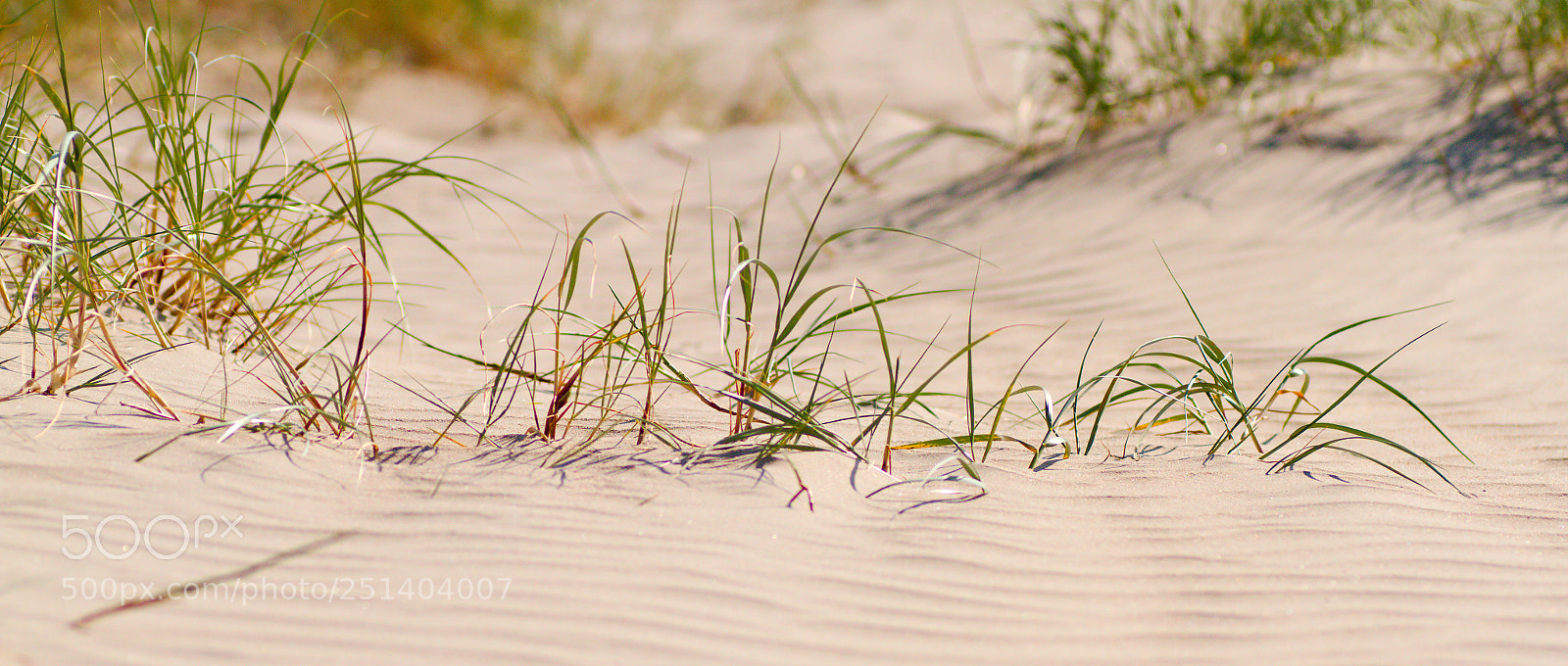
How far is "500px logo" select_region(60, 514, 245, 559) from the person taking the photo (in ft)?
4.54

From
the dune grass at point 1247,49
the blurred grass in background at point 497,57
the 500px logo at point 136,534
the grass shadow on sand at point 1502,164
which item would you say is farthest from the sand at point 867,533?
the blurred grass in background at point 497,57

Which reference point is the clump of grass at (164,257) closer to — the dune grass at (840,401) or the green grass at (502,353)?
the green grass at (502,353)

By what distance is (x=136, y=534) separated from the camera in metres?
1.44

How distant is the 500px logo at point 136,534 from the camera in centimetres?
138

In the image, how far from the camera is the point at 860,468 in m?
1.91

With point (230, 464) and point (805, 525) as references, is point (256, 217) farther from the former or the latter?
point (805, 525)

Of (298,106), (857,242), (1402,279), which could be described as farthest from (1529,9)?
(298,106)

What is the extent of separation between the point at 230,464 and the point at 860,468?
3.82 ft

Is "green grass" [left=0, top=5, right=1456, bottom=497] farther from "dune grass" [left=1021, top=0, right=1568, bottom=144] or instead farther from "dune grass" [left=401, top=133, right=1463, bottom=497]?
"dune grass" [left=1021, top=0, right=1568, bottom=144]

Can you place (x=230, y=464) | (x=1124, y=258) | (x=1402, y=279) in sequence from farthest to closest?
(x=1124, y=258) < (x=1402, y=279) < (x=230, y=464)

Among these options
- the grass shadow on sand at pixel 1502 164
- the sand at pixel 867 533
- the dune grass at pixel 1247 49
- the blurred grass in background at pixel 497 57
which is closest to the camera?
the sand at pixel 867 533

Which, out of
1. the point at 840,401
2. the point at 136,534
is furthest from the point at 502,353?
the point at 136,534

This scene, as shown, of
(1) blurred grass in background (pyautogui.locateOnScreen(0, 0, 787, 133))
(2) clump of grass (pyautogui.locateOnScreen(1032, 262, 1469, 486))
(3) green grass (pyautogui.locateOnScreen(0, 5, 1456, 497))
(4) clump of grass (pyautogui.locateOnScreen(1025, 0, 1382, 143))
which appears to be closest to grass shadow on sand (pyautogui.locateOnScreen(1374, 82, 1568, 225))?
(4) clump of grass (pyautogui.locateOnScreen(1025, 0, 1382, 143))

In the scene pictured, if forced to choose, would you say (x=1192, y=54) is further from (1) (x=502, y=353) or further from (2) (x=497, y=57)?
(2) (x=497, y=57)
